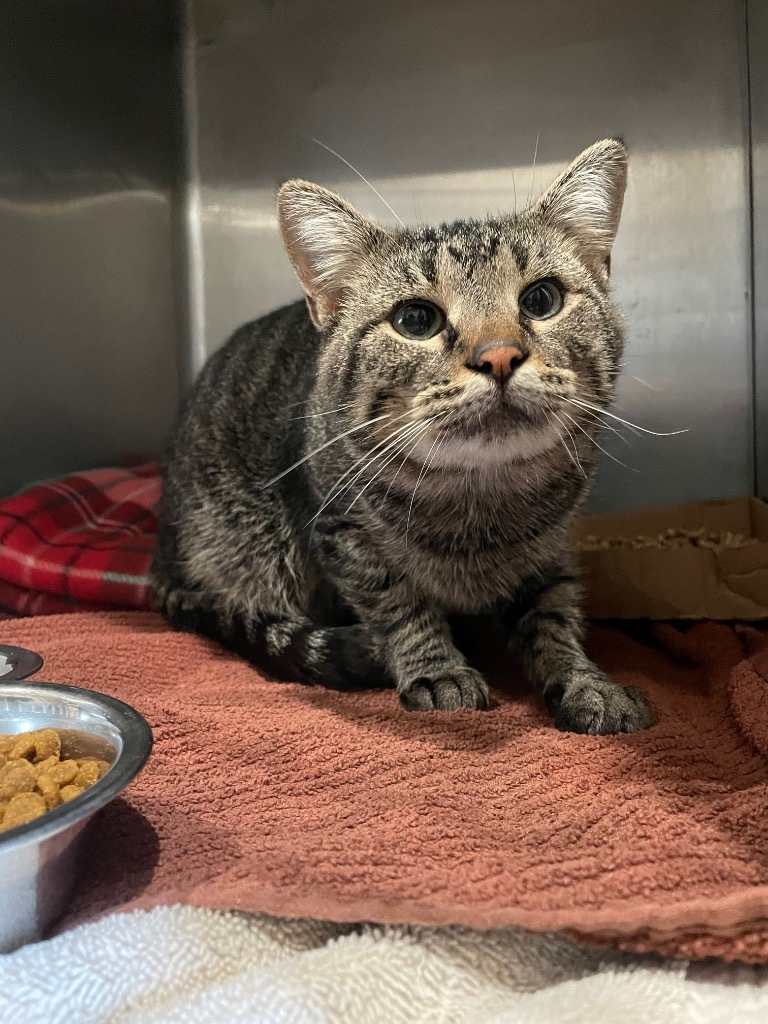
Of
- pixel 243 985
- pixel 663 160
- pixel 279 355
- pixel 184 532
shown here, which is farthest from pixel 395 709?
pixel 663 160

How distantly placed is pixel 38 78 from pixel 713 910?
202 cm

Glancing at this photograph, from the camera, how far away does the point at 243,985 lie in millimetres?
642

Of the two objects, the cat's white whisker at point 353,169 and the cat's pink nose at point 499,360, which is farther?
the cat's white whisker at point 353,169

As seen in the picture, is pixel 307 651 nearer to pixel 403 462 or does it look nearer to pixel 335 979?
pixel 403 462

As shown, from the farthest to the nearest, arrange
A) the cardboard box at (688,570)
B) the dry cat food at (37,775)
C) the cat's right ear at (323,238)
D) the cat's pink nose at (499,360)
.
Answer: the cardboard box at (688,570) → the cat's right ear at (323,238) → the cat's pink nose at (499,360) → the dry cat food at (37,775)

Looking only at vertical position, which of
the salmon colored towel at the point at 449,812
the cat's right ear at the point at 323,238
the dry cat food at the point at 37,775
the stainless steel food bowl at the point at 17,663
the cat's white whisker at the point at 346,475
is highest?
the cat's right ear at the point at 323,238

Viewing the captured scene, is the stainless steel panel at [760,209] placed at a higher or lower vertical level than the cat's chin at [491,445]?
higher

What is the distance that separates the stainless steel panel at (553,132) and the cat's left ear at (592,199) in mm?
643

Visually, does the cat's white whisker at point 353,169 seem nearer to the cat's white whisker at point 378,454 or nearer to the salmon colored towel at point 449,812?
the cat's white whisker at point 378,454

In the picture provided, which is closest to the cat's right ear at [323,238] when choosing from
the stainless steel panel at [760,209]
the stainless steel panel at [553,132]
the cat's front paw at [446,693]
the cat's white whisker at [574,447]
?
the cat's white whisker at [574,447]

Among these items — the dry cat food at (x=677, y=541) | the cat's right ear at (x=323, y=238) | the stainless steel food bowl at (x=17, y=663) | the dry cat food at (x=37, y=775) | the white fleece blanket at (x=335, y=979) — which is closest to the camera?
the white fleece blanket at (x=335, y=979)

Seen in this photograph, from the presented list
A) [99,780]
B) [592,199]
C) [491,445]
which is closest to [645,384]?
[592,199]

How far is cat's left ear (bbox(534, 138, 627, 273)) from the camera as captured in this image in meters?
1.19

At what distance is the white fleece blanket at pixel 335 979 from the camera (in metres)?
0.61
